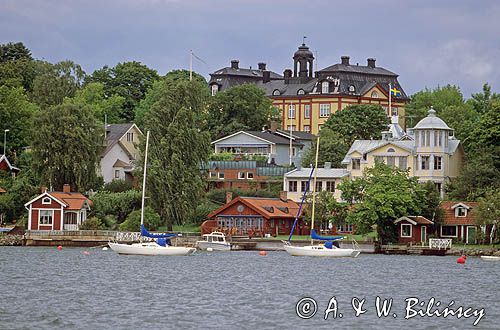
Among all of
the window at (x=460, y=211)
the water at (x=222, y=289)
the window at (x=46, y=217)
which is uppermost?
the window at (x=460, y=211)

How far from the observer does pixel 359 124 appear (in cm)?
13862

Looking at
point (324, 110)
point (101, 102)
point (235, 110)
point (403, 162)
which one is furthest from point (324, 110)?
point (403, 162)

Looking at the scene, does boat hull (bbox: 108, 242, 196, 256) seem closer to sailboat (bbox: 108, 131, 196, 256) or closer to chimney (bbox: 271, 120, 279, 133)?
sailboat (bbox: 108, 131, 196, 256)

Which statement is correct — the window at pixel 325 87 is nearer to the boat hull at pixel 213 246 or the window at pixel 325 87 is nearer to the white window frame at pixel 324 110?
the white window frame at pixel 324 110

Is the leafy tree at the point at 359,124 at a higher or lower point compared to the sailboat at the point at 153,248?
higher

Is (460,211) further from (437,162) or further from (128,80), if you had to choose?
(128,80)

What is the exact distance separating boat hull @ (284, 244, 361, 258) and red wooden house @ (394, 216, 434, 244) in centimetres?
876

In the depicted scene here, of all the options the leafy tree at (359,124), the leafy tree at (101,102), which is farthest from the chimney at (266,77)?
the leafy tree at (359,124)

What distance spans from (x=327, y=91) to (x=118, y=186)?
4579cm

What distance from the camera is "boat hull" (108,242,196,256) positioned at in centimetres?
9331

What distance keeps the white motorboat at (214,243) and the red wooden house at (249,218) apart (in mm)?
5608

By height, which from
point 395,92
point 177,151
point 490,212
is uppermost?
point 395,92

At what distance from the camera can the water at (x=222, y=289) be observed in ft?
172

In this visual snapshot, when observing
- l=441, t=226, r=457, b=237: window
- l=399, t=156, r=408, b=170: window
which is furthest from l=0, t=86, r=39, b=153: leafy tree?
l=441, t=226, r=457, b=237: window
